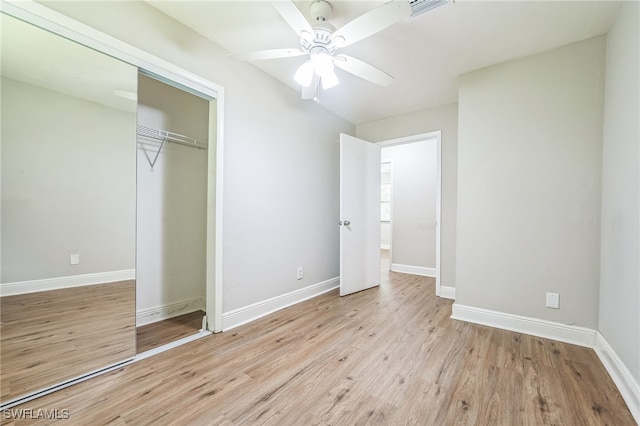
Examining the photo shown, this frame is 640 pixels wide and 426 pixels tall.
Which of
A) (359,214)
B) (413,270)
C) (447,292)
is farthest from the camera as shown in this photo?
(413,270)

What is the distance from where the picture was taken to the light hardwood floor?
4.24ft

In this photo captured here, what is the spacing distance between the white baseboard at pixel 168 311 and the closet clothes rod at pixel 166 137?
1552mm

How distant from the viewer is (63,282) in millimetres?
1604

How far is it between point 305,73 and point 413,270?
3762 mm

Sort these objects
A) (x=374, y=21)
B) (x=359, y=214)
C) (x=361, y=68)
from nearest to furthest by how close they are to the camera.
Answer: (x=374, y=21) < (x=361, y=68) < (x=359, y=214)

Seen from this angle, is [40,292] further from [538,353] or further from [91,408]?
[538,353]

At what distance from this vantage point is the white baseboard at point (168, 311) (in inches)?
89.7

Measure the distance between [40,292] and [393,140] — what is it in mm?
3755

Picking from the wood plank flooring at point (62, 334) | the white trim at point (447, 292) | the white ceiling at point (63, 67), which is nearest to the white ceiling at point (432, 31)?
the white ceiling at point (63, 67)

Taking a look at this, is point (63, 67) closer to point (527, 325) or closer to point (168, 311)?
point (168, 311)

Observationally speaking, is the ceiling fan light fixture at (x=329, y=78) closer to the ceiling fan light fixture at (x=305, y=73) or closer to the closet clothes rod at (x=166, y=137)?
the ceiling fan light fixture at (x=305, y=73)

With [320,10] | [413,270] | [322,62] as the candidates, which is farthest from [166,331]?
[413,270]

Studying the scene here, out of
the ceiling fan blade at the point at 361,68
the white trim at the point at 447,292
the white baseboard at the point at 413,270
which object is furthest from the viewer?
the white baseboard at the point at 413,270

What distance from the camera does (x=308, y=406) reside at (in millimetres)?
1357
